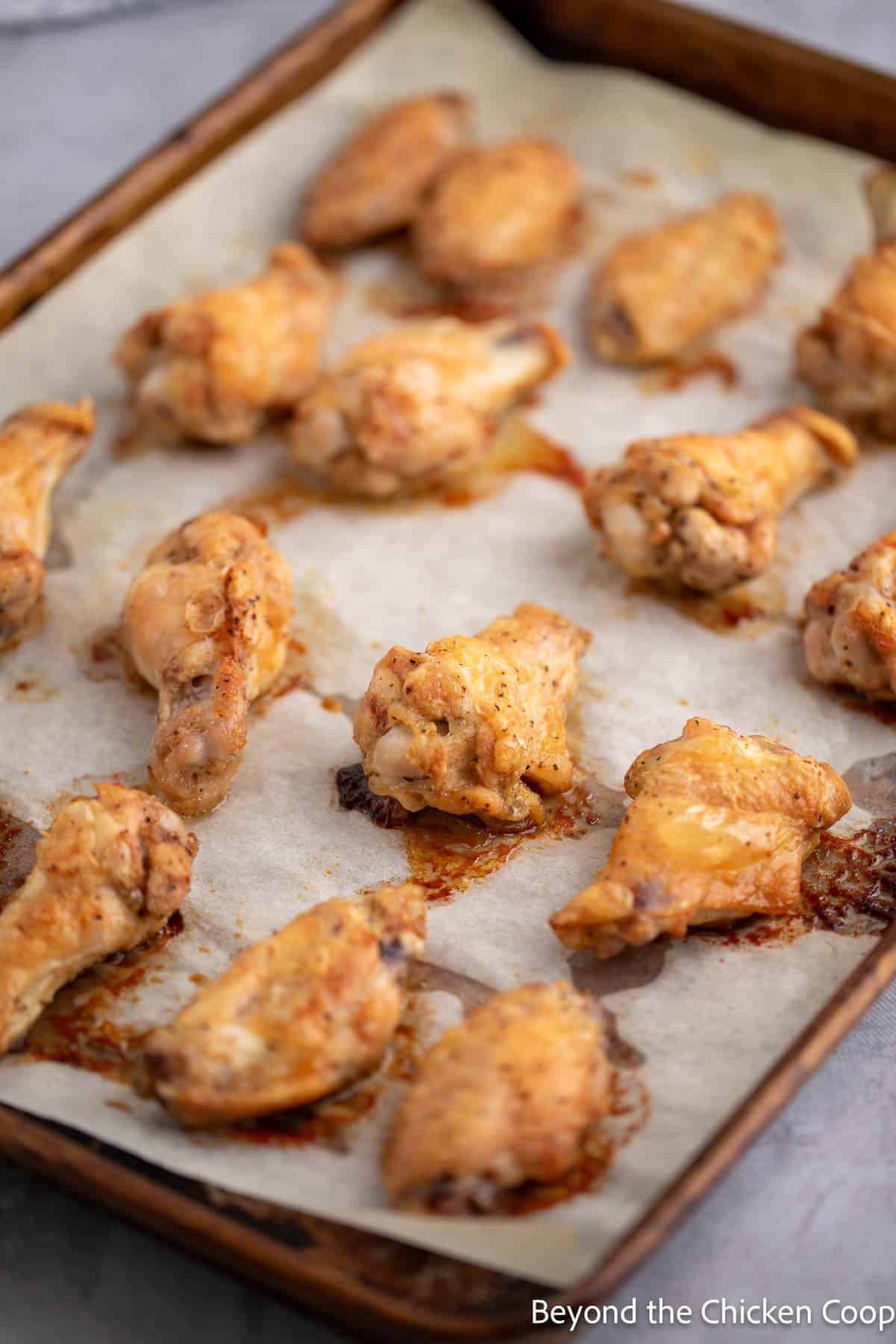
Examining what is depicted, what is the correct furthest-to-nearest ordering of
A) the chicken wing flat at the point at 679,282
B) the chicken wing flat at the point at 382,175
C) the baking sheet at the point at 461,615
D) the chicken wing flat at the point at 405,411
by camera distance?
the chicken wing flat at the point at 382,175 < the chicken wing flat at the point at 679,282 < the chicken wing flat at the point at 405,411 < the baking sheet at the point at 461,615

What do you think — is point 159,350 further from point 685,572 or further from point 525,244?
point 685,572

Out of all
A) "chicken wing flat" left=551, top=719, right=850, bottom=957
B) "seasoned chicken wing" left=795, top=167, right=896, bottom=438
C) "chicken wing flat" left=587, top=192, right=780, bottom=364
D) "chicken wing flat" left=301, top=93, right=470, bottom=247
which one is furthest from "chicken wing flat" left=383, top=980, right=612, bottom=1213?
"chicken wing flat" left=301, top=93, right=470, bottom=247

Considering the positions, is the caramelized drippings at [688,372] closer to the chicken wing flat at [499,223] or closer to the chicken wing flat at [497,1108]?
the chicken wing flat at [499,223]

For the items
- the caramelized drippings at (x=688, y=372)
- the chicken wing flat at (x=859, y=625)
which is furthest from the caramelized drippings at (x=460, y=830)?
the caramelized drippings at (x=688, y=372)

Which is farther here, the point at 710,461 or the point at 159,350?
the point at 159,350

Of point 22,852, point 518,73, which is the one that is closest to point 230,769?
point 22,852

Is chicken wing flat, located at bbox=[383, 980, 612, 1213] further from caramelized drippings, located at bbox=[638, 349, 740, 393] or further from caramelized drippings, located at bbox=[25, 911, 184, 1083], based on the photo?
caramelized drippings, located at bbox=[638, 349, 740, 393]

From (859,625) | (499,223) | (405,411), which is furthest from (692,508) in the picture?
(499,223)
